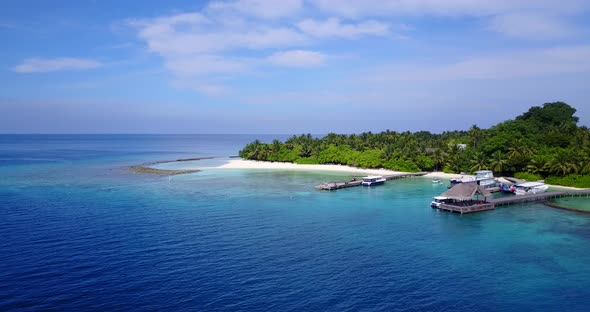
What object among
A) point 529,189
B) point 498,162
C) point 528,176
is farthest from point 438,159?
point 529,189

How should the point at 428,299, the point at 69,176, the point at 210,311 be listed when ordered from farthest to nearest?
the point at 69,176, the point at 428,299, the point at 210,311

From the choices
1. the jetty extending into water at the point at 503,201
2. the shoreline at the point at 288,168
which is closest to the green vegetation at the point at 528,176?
the jetty extending into water at the point at 503,201

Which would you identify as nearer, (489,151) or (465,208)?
(465,208)

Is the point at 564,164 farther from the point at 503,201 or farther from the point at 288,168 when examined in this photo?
the point at 288,168

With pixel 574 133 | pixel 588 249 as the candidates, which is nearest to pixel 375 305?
pixel 588 249

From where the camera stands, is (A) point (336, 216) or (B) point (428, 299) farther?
(A) point (336, 216)

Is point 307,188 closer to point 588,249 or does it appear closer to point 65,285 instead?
point 588,249

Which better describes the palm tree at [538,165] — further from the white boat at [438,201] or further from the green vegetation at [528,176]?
the white boat at [438,201]
